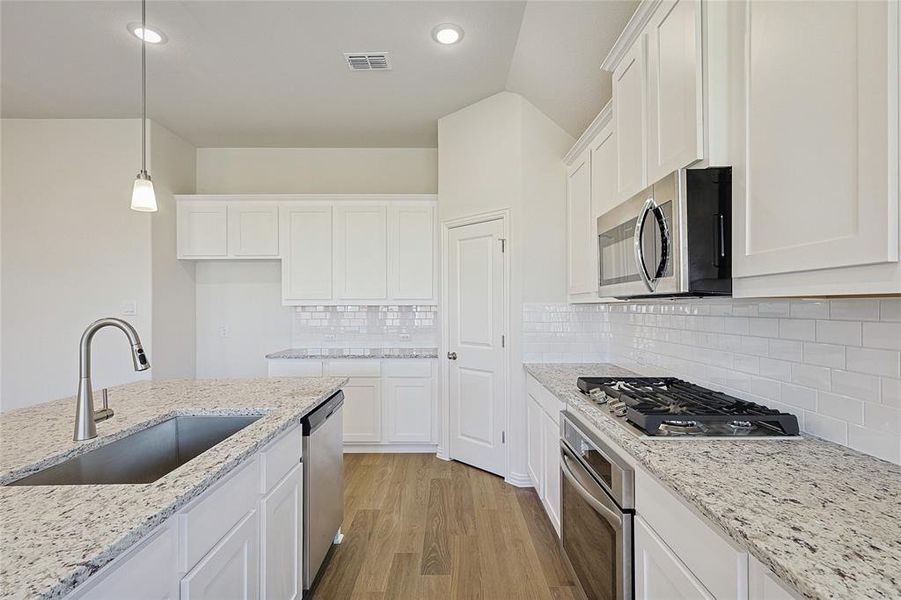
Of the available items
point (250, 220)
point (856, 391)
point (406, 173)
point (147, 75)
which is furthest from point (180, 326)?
point (856, 391)

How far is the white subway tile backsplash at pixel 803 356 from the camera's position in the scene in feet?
3.88

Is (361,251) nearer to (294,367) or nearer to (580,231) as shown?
(294,367)

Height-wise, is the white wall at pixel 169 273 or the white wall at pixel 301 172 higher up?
the white wall at pixel 301 172

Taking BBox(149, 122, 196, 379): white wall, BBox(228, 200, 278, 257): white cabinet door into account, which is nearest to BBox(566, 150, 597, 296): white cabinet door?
BBox(228, 200, 278, 257): white cabinet door

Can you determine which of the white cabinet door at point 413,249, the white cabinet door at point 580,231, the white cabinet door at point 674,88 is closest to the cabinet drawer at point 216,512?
the white cabinet door at point 674,88

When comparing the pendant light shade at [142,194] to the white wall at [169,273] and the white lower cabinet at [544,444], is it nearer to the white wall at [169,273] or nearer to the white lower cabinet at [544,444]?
the white wall at [169,273]

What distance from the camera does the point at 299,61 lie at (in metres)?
3.07

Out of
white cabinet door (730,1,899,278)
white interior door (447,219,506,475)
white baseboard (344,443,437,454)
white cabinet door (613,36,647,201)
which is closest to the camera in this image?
white cabinet door (730,1,899,278)

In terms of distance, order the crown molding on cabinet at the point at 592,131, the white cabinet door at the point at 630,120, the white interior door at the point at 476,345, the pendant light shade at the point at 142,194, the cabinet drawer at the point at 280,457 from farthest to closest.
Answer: the white interior door at the point at 476,345, the crown molding on cabinet at the point at 592,131, the pendant light shade at the point at 142,194, the white cabinet door at the point at 630,120, the cabinet drawer at the point at 280,457

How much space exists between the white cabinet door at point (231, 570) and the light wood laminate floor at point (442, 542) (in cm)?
80

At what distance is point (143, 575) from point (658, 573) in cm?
128

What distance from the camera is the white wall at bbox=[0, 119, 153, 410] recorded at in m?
3.98

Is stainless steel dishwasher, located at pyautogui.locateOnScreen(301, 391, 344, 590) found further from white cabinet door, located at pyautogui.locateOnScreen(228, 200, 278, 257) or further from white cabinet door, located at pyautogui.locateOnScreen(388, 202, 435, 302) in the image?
white cabinet door, located at pyautogui.locateOnScreen(228, 200, 278, 257)

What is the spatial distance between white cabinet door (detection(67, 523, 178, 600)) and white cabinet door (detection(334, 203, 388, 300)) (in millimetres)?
3346
